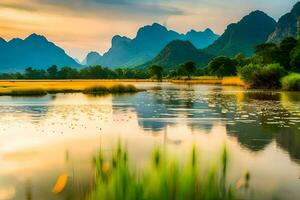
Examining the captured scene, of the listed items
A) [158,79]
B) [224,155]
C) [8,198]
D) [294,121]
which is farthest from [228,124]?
[158,79]

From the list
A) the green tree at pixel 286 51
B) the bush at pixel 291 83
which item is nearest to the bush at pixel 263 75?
the bush at pixel 291 83

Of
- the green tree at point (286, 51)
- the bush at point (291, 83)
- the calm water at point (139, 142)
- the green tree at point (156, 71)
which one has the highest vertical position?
the green tree at point (286, 51)

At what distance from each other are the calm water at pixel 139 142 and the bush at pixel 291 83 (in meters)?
38.7

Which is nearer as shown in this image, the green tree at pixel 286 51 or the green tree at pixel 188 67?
the green tree at pixel 286 51

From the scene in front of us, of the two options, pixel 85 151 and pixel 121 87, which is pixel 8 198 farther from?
pixel 121 87

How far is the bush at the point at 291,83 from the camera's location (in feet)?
260

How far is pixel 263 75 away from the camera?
3600 inches

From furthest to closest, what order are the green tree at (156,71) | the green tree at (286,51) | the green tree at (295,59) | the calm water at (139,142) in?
1. the green tree at (156,71)
2. the green tree at (286,51)
3. the green tree at (295,59)
4. the calm water at (139,142)

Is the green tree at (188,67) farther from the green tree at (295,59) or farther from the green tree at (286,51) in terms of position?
the green tree at (295,59)

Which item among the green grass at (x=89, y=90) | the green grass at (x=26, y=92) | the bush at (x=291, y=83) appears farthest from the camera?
the bush at (x=291, y=83)

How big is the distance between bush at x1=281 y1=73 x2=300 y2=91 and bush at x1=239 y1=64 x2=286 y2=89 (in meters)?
5.20

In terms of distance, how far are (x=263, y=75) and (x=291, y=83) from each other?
1175cm

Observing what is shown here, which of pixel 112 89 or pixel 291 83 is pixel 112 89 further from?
pixel 291 83

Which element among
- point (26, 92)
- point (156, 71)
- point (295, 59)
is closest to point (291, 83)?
point (295, 59)
